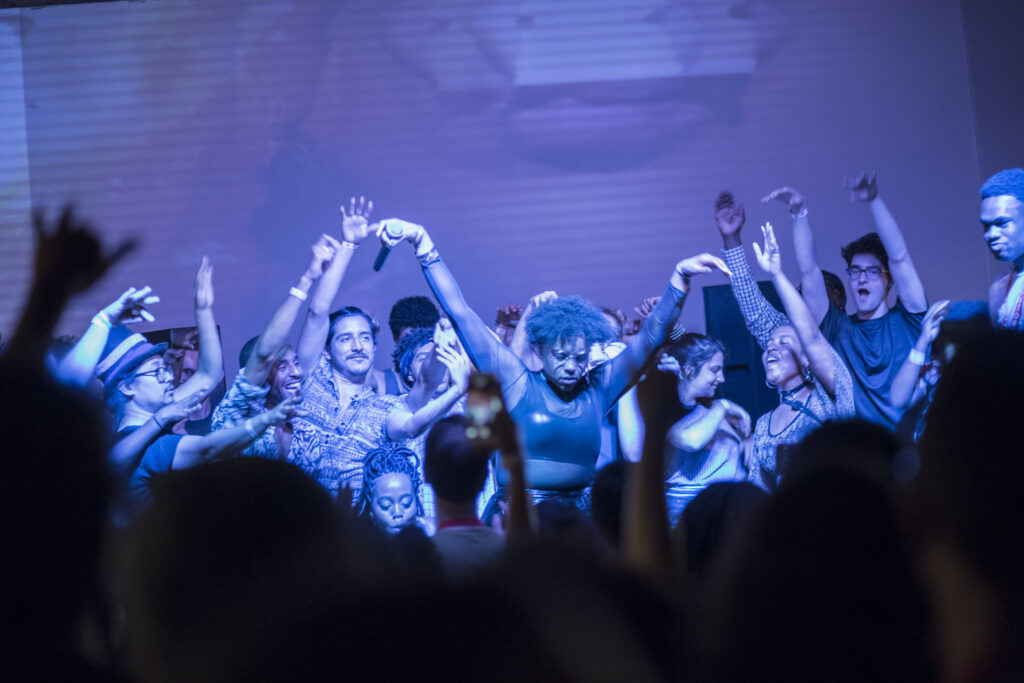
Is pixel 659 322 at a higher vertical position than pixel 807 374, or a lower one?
higher

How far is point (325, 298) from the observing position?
371cm

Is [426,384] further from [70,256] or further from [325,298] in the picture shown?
[70,256]

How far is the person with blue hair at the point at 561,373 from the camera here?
2.91 m

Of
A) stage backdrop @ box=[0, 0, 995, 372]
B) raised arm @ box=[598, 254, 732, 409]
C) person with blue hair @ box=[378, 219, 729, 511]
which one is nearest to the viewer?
person with blue hair @ box=[378, 219, 729, 511]

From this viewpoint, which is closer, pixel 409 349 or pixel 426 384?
pixel 426 384

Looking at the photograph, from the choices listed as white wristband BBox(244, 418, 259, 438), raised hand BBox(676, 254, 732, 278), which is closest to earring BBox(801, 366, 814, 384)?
raised hand BBox(676, 254, 732, 278)

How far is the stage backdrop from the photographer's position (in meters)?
5.39

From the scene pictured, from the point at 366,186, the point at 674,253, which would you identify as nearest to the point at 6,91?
the point at 366,186

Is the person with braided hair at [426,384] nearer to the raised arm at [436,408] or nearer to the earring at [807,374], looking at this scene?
the raised arm at [436,408]

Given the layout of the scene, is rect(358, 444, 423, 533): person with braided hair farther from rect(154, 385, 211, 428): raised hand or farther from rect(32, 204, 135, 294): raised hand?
rect(32, 204, 135, 294): raised hand

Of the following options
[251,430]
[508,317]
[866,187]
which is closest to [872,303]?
[866,187]

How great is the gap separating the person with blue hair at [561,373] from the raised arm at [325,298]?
573mm

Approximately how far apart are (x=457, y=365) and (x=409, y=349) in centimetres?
66

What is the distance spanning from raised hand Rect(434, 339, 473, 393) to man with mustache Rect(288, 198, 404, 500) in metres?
0.29
